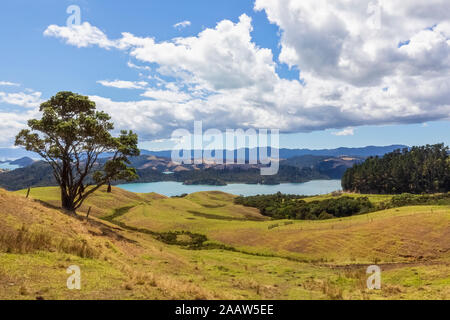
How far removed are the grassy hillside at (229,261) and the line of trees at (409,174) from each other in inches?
4816

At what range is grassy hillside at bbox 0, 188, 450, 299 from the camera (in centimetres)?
1388

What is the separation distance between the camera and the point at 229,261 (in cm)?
3047

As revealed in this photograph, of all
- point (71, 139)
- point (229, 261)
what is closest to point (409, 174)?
point (229, 261)

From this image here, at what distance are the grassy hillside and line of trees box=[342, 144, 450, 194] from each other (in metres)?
122

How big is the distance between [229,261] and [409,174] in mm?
153565

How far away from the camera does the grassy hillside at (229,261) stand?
1388cm
